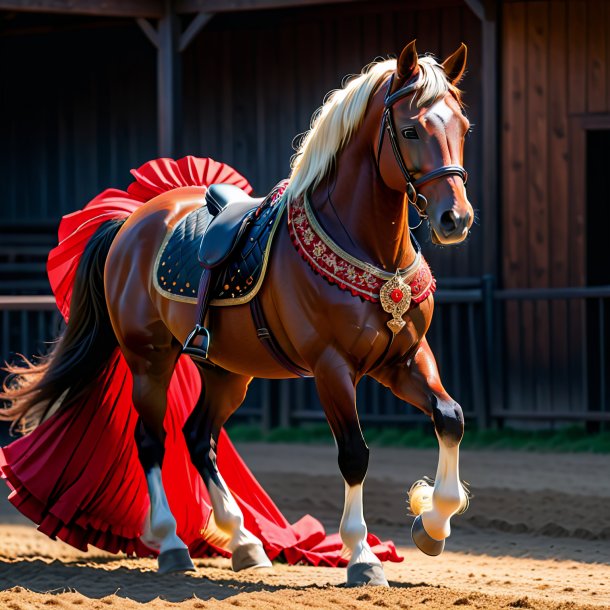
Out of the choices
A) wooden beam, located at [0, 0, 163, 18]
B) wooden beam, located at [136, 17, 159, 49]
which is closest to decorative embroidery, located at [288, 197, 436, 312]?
wooden beam, located at [0, 0, 163, 18]

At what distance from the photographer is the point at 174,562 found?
19.0 feet

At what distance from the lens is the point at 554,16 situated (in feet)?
35.9

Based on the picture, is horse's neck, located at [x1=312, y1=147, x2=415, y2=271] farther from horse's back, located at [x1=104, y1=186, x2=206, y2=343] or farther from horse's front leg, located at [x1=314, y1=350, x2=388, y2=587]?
horse's back, located at [x1=104, y1=186, x2=206, y2=343]

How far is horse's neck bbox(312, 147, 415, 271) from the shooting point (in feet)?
16.4

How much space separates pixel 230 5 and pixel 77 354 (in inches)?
223

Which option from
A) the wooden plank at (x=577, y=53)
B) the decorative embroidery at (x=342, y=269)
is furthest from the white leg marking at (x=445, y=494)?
the wooden plank at (x=577, y=53)

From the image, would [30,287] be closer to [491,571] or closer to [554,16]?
[554,16]

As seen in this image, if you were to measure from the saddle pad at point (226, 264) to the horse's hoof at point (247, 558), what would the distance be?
3.87 ft

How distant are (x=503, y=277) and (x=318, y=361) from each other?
21.1 feet

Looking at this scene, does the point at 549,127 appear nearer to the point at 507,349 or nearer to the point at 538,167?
the point at 538,167

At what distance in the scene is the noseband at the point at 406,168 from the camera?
182 inches

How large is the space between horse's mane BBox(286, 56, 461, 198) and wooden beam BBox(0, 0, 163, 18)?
641 cm

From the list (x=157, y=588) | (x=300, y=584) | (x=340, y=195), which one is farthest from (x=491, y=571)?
(x=340, y=195)

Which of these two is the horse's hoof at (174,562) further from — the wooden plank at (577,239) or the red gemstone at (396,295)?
the wooden plank at (577,239)
